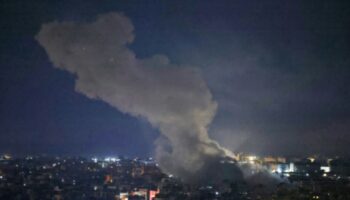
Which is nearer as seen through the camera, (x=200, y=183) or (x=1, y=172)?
(x=200, y=183)

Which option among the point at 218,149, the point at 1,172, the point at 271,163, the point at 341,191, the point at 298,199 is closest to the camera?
the point at 298,199

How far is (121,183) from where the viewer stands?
96.2 feet

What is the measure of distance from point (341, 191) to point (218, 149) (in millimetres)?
7465

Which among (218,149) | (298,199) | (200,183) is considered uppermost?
(218,149)

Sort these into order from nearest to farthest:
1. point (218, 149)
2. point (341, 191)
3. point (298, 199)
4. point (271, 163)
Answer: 1. point (298, 199)
2. point (341, 191)
3. point (218, 149)
4. point (271, 163)

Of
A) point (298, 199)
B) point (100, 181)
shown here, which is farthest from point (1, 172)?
point (298, 199)

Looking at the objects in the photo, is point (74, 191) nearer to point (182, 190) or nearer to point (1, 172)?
point (182, 190)

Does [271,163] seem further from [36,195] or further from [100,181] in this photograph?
[36,195]

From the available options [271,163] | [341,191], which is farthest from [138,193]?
[271,163]

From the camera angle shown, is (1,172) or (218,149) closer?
(218,149)

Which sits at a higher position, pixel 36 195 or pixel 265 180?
pixel 265 180

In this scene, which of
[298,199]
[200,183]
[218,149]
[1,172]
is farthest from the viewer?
[1,172]

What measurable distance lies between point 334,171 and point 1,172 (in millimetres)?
25648

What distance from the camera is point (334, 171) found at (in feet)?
132
